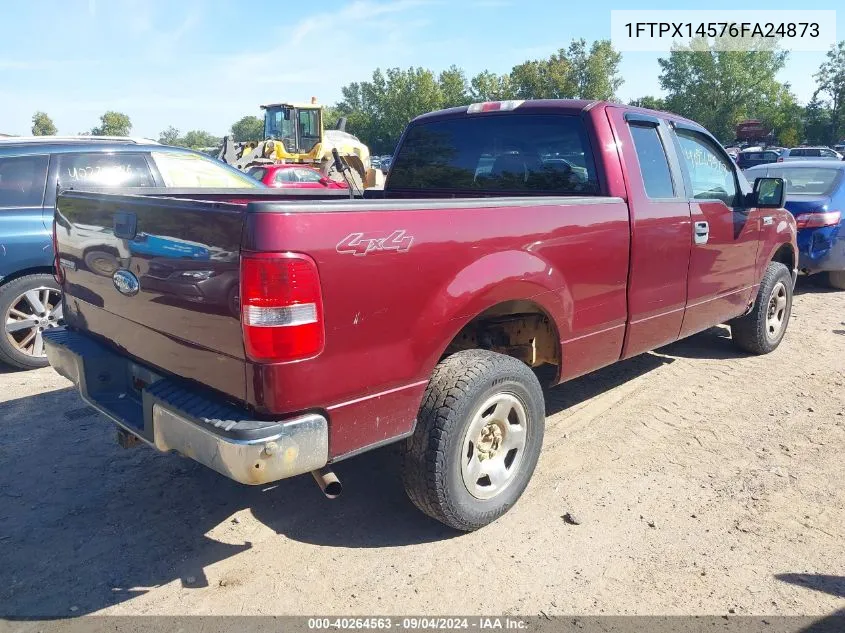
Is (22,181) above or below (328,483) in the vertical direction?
above

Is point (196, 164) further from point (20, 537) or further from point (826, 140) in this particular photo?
point (826, 140)

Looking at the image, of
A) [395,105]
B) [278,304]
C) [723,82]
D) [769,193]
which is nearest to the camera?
[278,304]

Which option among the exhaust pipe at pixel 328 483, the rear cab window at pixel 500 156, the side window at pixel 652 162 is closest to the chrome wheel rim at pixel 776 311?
the side window at pixel 652 162

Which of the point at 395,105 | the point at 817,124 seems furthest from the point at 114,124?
the point at 817,124

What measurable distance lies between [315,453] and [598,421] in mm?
2503

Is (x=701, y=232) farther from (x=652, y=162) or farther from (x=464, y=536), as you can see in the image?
(x=464, y=536)

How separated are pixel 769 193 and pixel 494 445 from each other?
10.3 feet

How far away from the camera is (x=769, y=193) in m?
4.77

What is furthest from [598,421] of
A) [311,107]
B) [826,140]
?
[826,140]

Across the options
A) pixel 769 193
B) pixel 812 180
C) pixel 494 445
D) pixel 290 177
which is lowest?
pixel 494 445

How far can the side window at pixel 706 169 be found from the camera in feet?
14.4

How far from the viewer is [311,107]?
2436 cm

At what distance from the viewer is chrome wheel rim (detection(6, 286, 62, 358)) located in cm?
523

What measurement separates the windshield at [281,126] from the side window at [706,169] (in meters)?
21.6
